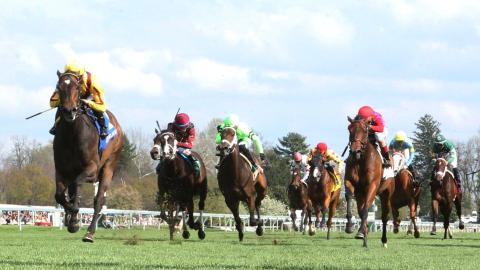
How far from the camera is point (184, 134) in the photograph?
66.3ft

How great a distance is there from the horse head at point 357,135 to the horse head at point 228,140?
3127 millimetres

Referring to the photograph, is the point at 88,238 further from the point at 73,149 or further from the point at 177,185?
the point at 177,185

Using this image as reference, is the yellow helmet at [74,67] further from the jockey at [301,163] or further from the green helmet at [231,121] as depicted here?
the jockey at [301,163]

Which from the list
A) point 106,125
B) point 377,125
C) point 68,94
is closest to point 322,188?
point 377,125

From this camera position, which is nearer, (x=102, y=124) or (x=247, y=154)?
(x=102, y=124)

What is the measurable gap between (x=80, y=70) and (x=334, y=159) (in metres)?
18.4

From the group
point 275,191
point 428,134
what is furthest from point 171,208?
point 428,134

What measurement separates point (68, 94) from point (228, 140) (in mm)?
7689

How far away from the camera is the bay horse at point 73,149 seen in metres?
11.5

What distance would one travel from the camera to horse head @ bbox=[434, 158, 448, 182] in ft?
86.1

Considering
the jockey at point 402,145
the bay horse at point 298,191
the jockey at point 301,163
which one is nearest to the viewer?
the jockey at point 402,145

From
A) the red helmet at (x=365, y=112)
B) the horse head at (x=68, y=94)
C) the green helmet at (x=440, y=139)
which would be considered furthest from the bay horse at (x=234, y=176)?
the green helmet at (x=440, y=139)

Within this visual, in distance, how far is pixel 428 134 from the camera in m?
106

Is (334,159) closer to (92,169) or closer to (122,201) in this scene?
(92,169)
